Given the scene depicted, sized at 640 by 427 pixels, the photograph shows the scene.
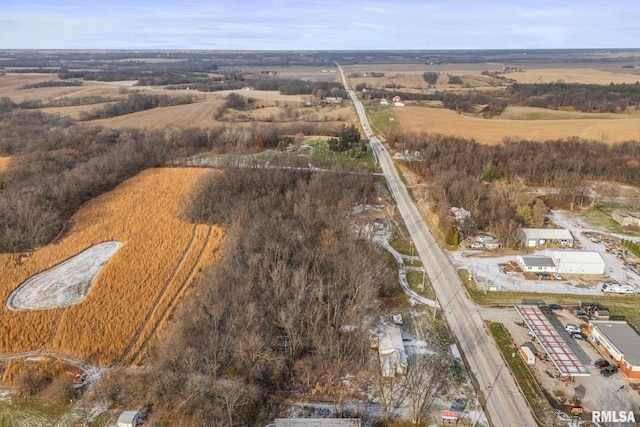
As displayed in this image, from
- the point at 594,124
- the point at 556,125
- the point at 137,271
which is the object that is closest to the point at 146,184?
the point at 137,271

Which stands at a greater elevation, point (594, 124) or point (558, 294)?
point (594, 124)

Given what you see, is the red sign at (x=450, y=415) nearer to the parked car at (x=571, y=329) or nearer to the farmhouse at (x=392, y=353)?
the farmhouse at (x=392, y=353)

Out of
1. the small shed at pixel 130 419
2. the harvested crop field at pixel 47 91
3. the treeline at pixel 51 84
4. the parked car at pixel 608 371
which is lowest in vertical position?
the parked car at pixel 608 371

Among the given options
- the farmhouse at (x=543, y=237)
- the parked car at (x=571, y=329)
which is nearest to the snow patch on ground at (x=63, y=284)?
the parked car at (x=571, y=329)

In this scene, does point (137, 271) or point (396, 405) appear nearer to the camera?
point (396, 405)

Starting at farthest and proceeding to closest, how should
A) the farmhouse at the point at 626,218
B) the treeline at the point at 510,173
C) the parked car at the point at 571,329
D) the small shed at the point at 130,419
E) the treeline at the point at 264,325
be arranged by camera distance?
the farmhouse at the point at 626,218
the treeline at the point at 510,173
the parked car at the point at 571,329
the treeline at the point at 264,325
the small shed at the point at 130,419

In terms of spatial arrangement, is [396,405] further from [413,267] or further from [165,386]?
[413,267]
